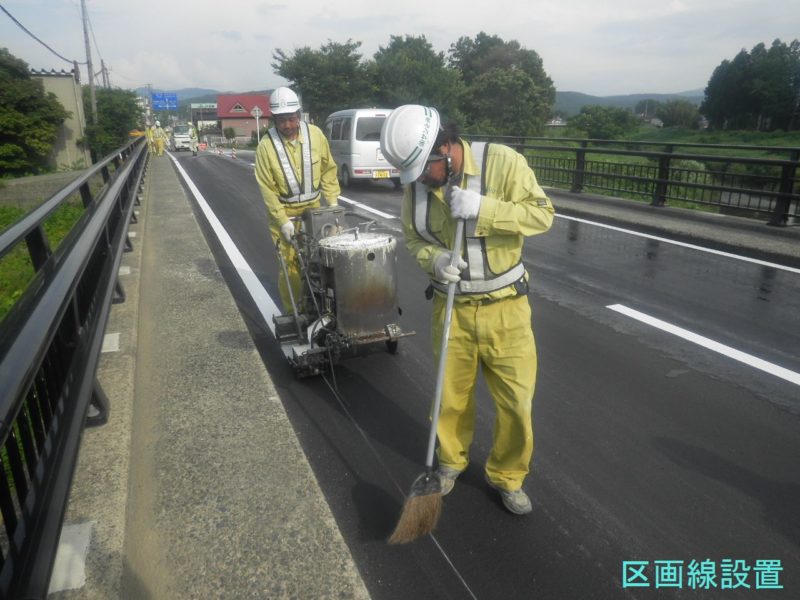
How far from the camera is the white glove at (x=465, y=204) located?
2.53 meters

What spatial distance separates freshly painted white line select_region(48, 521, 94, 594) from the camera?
90.0 inches

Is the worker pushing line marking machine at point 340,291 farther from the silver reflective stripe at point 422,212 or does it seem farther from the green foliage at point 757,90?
the green foliage at point 757,90

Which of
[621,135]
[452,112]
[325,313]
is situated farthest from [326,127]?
[621,135]

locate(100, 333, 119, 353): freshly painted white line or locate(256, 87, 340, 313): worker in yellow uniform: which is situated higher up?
locate(256, 87, 340, 313): worker in yellow uniform

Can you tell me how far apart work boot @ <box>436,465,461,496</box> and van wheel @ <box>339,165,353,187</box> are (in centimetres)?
1346

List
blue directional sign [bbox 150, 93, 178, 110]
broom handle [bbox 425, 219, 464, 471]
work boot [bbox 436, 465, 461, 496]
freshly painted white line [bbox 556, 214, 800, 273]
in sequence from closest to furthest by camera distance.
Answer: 1. broom handle [bbox 425, 219, 464, 471]
2. work boot [bbox 436, 465, 461, 496]
3. freshly painted white line [bbox 556, 214, 800, 273]
4. blue directional sign [bbox 150, 93, 178, 110]

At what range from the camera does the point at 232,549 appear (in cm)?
254

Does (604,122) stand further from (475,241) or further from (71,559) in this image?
(71,559)

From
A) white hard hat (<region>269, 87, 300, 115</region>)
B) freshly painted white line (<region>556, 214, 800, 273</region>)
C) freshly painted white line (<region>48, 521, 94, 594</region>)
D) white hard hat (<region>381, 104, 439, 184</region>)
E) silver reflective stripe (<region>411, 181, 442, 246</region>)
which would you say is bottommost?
freshly painted white line (<region>48, 521, 94, 594</region>)

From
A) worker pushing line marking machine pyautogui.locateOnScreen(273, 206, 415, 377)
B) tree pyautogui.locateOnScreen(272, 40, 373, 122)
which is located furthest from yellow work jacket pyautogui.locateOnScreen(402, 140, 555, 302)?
tree pyautogui.locateOnScreen(272, 40, 373, 122)

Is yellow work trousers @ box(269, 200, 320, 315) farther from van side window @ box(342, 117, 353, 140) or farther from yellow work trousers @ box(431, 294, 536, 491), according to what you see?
van side window @ box(342, 117, 353, 140)

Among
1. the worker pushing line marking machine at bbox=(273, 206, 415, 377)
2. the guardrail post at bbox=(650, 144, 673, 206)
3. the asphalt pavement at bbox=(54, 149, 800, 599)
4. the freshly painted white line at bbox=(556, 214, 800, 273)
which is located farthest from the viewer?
the guardrail post at bbox=(650, 144, 673, 206)

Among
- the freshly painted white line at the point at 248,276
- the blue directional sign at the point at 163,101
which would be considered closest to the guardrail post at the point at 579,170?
the freshly painted white line at the point at 248,276

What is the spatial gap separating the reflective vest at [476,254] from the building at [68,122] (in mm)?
32567
